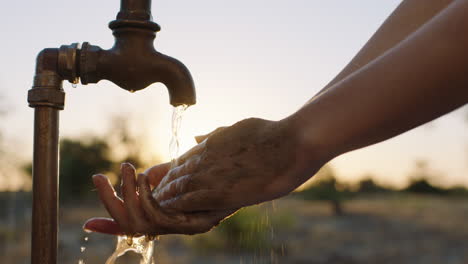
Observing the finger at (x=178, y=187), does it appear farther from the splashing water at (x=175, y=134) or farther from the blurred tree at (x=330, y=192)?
the blurred tree at (x=330, y=192)

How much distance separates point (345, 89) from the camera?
681 mm

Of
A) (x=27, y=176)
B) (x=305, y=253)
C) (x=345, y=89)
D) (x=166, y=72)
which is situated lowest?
(x=305, y=253)

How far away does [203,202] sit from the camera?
0.79 meters

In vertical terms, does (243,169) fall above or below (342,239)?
above

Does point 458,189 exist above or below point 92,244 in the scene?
above

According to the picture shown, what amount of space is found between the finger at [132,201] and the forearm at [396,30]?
438mm

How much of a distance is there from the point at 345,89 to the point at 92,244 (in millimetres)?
7044

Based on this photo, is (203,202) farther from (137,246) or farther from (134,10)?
(134,10)

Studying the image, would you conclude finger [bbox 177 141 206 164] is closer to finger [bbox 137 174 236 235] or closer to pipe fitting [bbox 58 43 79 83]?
finger [bbox 137 174 236 235]

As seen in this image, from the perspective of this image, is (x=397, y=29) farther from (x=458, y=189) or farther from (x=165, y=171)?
(x=458, y=189)

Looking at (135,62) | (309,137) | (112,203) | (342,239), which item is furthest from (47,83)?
(342,239)

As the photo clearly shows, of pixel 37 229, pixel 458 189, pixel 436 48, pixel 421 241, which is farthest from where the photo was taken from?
pixel 458 189

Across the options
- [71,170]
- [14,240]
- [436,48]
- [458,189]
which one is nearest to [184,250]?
Answer: [14,240]

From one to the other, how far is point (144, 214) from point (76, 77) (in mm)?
328
